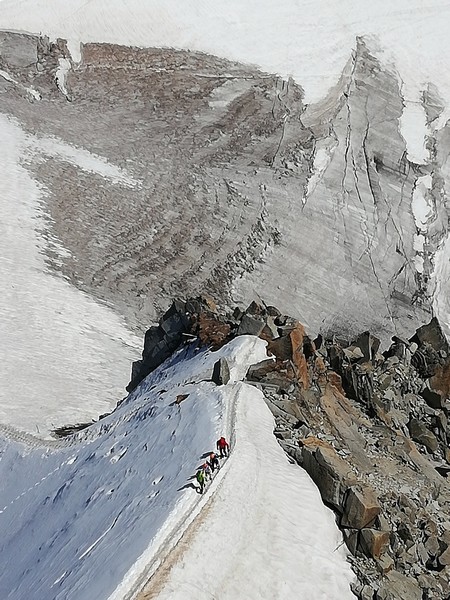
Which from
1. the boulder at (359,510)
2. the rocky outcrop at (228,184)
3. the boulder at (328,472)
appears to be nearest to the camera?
the boulder at (359,510)

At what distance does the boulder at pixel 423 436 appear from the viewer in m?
17.6

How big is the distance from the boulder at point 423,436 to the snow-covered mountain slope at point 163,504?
12.2 ft

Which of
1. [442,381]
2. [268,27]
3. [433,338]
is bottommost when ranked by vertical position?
[433,338]

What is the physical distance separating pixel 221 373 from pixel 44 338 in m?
11.3

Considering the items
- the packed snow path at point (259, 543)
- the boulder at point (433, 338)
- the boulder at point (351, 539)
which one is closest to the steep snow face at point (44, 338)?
the boulder at point (433, 338)

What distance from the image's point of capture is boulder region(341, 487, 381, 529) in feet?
40.5

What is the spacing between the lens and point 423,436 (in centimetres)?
1772

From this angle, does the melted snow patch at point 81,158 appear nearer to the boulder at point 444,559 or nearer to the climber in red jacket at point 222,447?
the climber in red jacket at point 222,447

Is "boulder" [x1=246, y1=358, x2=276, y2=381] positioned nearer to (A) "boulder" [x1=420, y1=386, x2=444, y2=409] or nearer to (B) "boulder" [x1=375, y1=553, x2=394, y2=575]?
(A) "boulder" [x1=420, y1=386, x2=444, y2=409]

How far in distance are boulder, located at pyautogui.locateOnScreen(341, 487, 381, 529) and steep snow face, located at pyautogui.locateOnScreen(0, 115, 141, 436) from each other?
32.6ft

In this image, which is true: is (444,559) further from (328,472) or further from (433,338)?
(433,338)

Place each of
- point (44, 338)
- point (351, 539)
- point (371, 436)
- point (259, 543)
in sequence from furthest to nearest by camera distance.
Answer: point (44, 338)
point (371, 436)
point (351, 539)
point (259, 543)

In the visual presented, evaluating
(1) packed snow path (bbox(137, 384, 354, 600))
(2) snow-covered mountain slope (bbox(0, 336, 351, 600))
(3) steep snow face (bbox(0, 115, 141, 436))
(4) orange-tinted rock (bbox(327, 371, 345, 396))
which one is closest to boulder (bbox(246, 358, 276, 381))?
(2) snow-covered mountain slope (bbox(0, 336, 351, 600))

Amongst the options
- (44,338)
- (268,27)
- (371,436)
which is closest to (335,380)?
(371,436)
